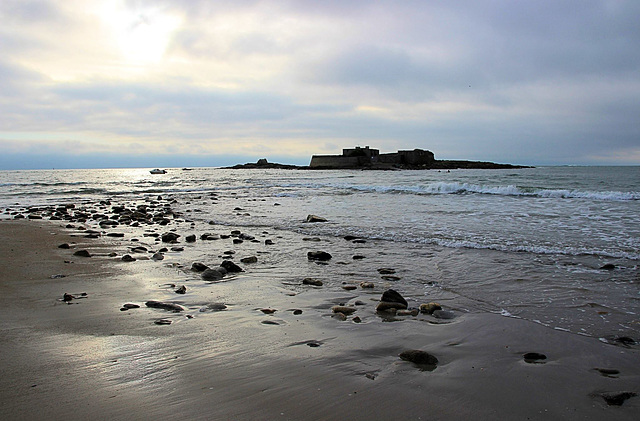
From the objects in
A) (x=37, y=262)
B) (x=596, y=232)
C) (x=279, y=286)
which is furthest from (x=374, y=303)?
(x=596, y=232)

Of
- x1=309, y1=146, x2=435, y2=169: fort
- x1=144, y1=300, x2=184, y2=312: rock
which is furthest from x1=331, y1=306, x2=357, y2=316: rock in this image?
x1=309, y1=146, x2=435, y2=169: fort

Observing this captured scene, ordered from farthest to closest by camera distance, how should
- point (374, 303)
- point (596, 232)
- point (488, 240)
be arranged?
1. point (596, 232)
2. point (488, 240)
3. point (374, 303)

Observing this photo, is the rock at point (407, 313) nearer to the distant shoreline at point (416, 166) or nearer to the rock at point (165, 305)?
the rock at point (165, 305)

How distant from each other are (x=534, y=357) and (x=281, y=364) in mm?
1821

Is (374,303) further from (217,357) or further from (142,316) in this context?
(142,316)

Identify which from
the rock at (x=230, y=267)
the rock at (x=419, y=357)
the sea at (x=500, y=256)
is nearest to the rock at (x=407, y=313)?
the sea at (x=500, y=256)

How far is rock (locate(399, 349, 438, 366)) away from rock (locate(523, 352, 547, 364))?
667 millimetres

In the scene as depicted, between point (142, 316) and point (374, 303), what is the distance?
2286mm

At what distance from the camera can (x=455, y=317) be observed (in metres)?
3.81

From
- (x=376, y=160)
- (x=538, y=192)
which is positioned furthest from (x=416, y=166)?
(x=538, y=192)

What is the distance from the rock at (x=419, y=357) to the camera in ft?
9.11

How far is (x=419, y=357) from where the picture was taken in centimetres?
280

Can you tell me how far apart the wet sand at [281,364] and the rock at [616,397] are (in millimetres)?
28

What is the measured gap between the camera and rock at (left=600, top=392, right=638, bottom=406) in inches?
88.3
